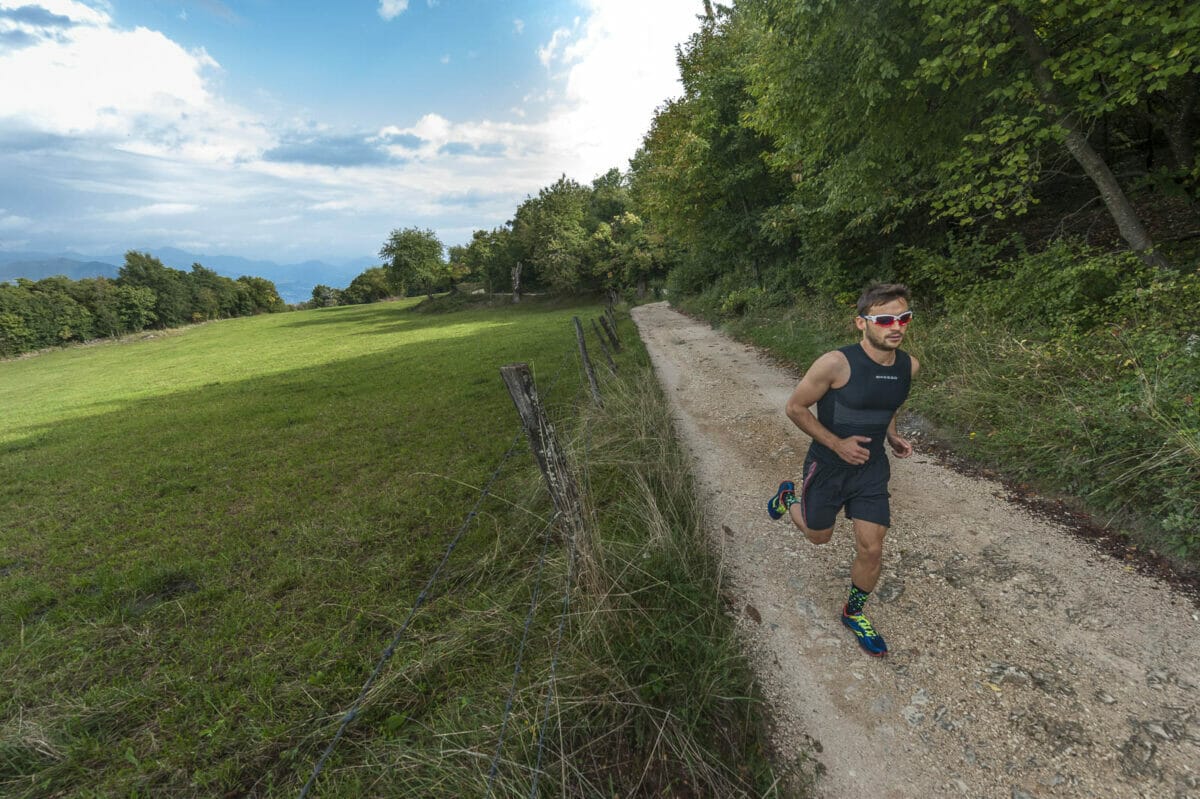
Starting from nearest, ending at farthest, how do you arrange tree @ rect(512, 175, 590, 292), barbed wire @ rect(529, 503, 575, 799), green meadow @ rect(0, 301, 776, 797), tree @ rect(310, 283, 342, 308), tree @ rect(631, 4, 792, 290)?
barbed wire @ rect(529, 503, 575, 799), green meadow @ rect(0, 301, 776, 797), tree @ rect(631, 4, 792, 290), tree @ rect(512, 175, 590, 292), tree @ rect(310, 283, 342, 308)

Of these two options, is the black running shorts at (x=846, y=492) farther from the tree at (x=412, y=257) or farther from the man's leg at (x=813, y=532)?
the tree at (x=412, y=257)

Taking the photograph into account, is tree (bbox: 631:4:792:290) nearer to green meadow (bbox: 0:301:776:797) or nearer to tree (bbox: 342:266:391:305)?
green meadow (bbox: 0:301:776:797)

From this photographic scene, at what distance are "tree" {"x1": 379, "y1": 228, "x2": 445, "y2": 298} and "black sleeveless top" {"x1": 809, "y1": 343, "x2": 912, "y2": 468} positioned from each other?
2129 inches

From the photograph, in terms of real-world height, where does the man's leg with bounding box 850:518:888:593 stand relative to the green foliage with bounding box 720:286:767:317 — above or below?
below

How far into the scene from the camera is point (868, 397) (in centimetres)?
275

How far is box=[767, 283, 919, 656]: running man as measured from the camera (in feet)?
8.91

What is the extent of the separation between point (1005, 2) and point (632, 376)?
308 inches

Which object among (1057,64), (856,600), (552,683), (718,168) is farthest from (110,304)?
(1057,64)

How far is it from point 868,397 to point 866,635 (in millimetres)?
1623

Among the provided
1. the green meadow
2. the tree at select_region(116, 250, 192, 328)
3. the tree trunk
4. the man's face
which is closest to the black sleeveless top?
the man's face

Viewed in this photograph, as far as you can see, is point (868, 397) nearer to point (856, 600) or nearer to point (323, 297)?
point (856, 600)

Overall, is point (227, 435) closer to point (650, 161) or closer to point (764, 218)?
point (764, 218)

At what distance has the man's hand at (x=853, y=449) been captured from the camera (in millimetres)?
2682

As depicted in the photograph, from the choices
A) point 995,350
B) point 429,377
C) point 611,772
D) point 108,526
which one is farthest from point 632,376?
point 108,526
